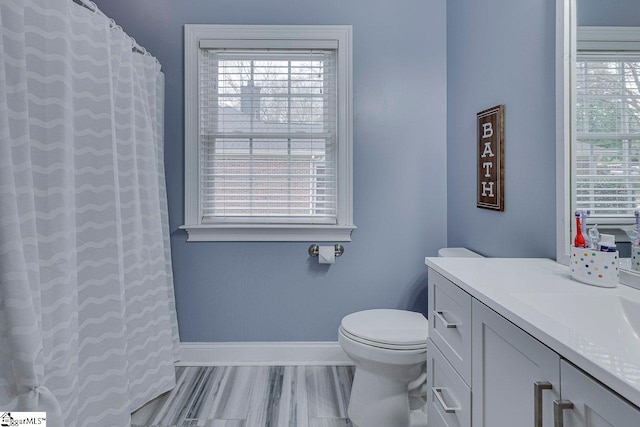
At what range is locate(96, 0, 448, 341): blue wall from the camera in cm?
206

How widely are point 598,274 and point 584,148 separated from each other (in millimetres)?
413

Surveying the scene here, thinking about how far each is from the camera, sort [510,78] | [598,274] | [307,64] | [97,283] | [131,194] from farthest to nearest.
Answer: [307,64]
[131,194]
[510,78]
[97,283]
[598,274]

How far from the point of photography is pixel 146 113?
1.71m

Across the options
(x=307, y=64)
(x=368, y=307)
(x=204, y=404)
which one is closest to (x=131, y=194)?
(x=204, y=404)

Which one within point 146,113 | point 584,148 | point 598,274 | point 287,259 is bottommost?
point 287,259

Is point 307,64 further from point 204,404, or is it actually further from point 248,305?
point 204,404

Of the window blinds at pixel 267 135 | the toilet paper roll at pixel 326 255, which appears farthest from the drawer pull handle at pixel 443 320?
the window blinds at pixel 267 135

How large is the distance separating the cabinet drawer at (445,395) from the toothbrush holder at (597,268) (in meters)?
0.46

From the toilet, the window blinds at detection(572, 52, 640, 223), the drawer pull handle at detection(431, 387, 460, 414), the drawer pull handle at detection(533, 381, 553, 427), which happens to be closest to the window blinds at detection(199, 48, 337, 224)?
the toilet

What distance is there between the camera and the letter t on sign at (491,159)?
1.52m

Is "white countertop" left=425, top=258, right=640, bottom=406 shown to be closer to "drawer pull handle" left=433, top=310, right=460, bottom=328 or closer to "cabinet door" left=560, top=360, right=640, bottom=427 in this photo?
"cabinet door" left=560, top=360, right=640, bottom=427

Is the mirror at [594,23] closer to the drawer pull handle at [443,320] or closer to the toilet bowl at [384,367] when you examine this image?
the drawer pull handle at [443,320]

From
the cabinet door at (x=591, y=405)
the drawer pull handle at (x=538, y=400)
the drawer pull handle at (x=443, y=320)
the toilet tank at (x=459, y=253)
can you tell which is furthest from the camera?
the toilet tank at (x=459, y=253)

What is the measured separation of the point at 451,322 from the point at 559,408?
0.49 m
